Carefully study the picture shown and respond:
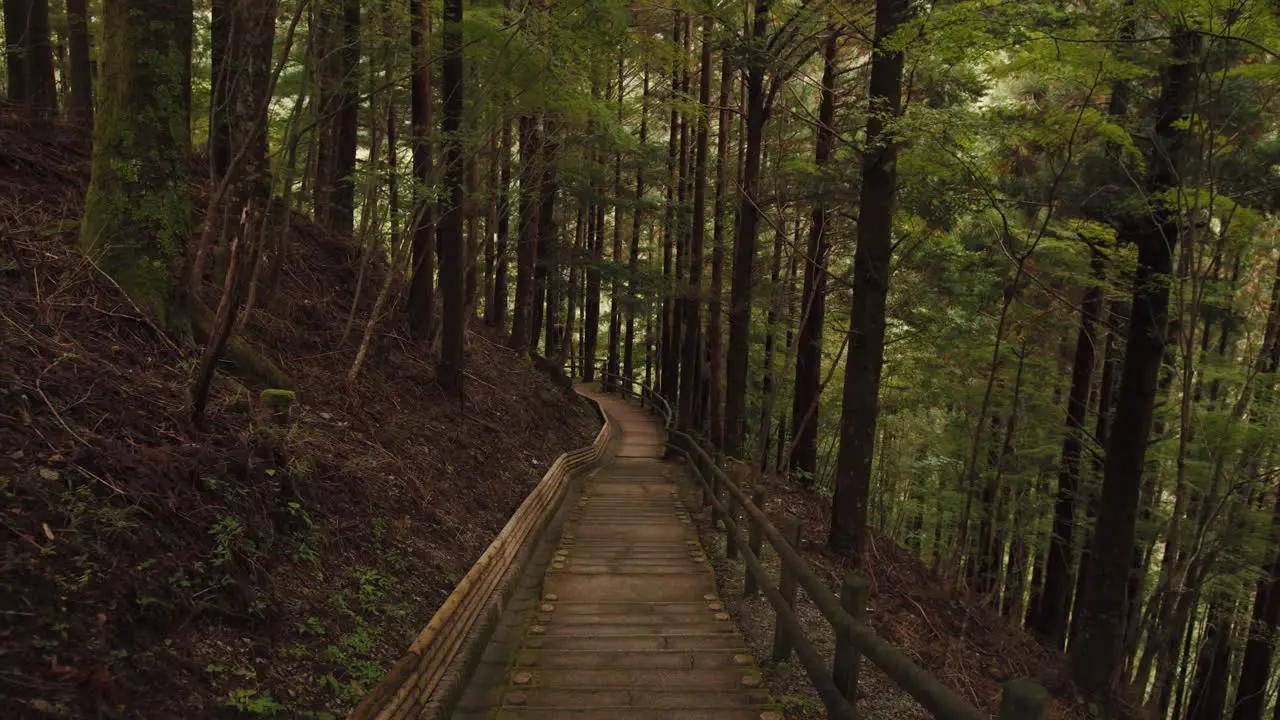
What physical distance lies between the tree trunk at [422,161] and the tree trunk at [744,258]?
18.9ft

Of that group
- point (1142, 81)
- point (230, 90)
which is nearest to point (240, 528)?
point (230, 90)

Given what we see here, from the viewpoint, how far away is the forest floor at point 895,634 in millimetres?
5438

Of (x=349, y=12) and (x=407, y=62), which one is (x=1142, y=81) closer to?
(x=407, y=62)

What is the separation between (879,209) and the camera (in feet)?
28.1

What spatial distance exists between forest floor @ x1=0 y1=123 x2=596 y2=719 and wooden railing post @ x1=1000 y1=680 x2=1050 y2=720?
12.0ft

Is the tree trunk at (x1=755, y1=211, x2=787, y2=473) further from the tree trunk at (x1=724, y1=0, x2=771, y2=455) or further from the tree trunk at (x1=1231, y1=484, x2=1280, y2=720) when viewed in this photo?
the tree trunk at (x1=1231, y1=484, x2=1280, y2=720)

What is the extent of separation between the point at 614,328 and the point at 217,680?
103ft

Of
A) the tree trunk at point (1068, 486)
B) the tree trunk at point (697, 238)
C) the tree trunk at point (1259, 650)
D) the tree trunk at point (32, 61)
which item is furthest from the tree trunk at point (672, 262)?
the tree trunk at point (1259, 650)

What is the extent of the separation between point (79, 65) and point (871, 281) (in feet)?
45.9

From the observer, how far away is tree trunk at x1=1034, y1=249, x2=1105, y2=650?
13.6 m

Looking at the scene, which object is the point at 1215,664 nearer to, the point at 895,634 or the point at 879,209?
the point at 895,634

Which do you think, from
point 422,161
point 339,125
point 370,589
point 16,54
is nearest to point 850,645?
point 370,589

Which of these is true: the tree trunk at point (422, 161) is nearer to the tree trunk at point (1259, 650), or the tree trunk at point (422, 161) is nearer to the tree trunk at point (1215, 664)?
the tree trunk at point (1259, 650)

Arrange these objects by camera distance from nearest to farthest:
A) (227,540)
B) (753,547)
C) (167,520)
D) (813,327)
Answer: (167,520)
(227,540)
(753,547)
(813,327)
